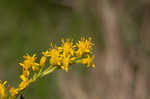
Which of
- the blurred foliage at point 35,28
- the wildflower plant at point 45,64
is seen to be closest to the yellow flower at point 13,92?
the wildflower plant at point 45,64

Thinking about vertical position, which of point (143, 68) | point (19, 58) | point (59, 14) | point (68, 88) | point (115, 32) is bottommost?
point (68, 88)

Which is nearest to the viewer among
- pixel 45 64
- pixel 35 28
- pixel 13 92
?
pixel 13 92

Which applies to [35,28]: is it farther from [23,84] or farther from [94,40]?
[23,84]

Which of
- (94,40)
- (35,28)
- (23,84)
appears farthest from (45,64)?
(35,28)

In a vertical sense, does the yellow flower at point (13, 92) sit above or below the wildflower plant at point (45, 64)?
below

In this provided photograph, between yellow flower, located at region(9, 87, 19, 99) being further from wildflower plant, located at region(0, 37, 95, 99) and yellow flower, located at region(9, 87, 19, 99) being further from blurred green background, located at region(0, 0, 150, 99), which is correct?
blurred green background, located at region(0, 0, 150, 99)

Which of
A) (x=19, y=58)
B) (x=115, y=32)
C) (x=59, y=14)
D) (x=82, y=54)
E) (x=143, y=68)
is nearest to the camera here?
(x=82, y=54)

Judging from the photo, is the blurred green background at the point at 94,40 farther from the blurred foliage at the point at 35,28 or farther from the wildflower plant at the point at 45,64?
the wildflower plant at the point at 45,64

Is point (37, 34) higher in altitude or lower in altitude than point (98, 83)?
higher

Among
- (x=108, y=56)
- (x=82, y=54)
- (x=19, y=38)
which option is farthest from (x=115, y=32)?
(x=82, y=54)

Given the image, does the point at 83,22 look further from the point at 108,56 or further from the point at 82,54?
the point at 82,54

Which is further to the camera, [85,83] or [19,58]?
[85,83]
